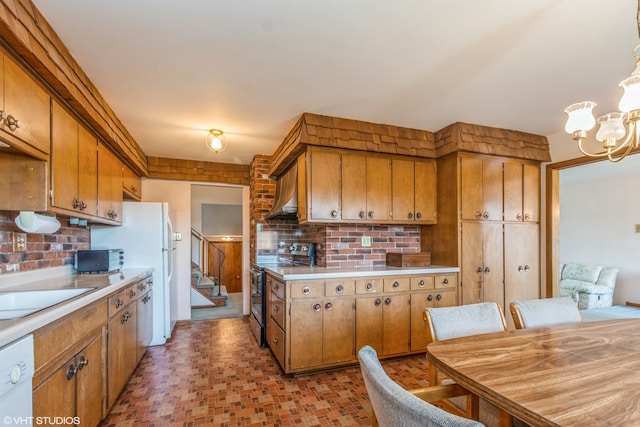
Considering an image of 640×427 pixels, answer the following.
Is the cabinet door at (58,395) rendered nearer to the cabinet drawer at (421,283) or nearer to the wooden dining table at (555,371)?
the wooden dining table at (555,371)

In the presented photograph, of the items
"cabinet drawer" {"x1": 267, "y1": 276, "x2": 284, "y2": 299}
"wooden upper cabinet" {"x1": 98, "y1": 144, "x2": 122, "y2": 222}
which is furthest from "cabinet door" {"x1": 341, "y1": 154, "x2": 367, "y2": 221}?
"wooden upper cabinet" {"x1": 98, "y1": 144, "x2": 122, "y2": 222}

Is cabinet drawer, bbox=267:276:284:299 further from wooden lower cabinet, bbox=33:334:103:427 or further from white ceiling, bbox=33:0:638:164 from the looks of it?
white ceiling, bbox=33:0:638:164

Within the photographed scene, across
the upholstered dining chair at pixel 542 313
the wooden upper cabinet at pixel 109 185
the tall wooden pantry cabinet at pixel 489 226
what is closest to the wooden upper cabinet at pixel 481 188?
the tall wooden pantry cabinet at pixel 489 226

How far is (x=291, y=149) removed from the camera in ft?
10.6

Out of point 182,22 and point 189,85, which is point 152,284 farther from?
point 182,22

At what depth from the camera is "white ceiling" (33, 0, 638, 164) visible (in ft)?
5.28

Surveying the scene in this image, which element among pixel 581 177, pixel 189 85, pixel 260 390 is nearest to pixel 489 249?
pixel 260 390

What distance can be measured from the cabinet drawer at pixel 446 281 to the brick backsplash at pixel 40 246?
11.4ft

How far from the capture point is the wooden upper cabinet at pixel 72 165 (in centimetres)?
200

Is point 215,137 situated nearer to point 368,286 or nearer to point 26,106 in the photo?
point 26,106

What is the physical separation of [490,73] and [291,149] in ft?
6.18

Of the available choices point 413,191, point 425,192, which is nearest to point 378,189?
point 413,191

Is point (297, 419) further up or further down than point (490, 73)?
further down

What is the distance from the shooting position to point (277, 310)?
2.95 metres
